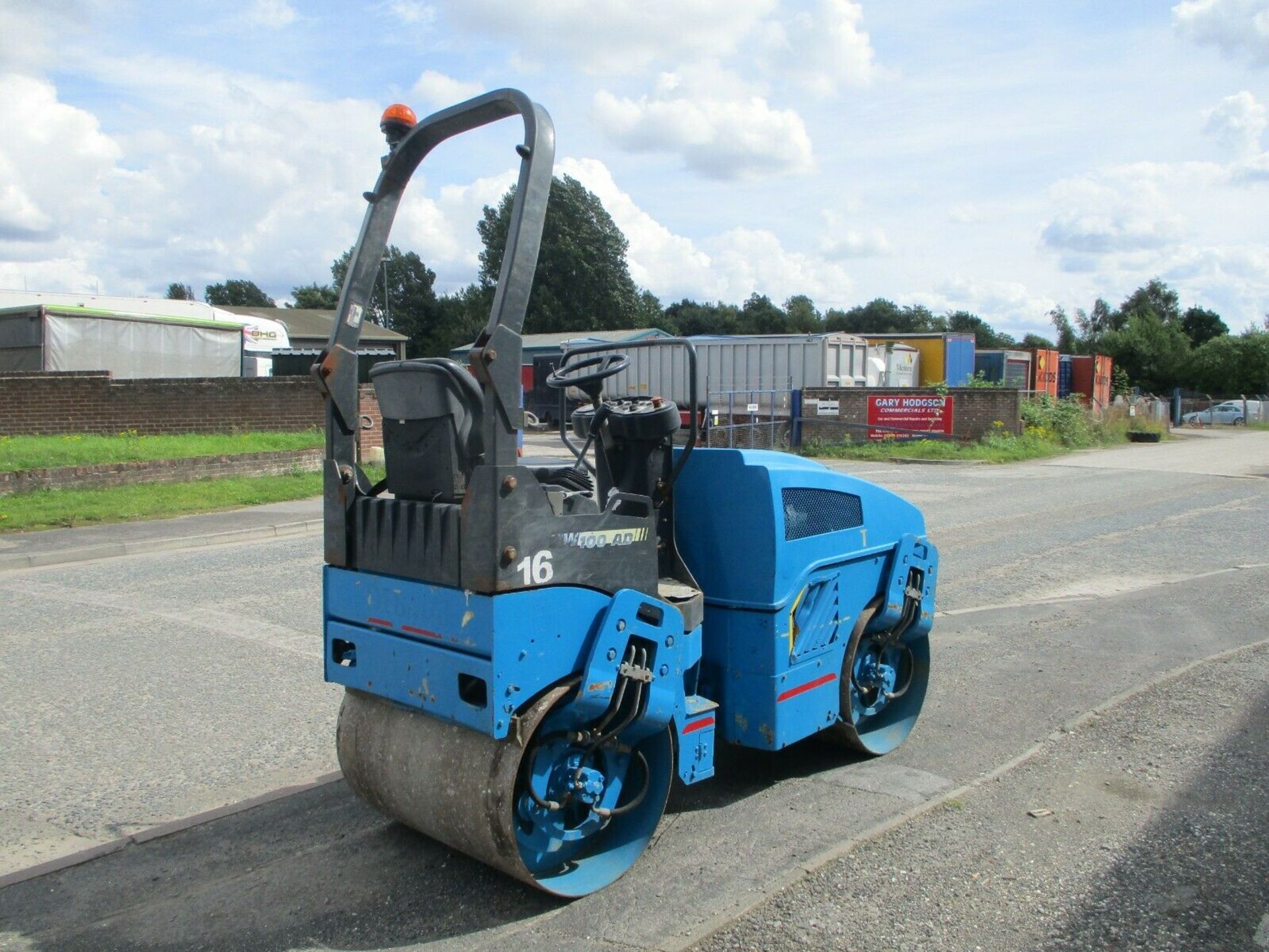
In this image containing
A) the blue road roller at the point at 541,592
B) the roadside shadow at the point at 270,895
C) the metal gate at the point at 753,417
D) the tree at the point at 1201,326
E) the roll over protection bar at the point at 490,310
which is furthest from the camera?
the tree at the point at 1201,326

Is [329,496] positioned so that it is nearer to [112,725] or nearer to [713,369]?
[112,725]

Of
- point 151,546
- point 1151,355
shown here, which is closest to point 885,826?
point 151,546

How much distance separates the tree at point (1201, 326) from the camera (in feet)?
258

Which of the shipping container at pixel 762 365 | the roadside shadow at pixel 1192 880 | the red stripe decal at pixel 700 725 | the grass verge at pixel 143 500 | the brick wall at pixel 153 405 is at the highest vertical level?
the shipping container at pixel 762 365

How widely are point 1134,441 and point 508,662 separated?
114 ft

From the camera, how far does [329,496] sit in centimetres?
402

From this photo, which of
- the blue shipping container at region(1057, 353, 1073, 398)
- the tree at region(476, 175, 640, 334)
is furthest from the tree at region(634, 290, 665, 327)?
the blue shipping container at region(1057, 353, 1073, 398)

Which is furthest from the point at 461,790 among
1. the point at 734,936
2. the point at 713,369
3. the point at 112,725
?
the point at 713,369

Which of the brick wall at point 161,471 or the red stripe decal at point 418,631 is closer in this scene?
the red stripe decal at point 418,631

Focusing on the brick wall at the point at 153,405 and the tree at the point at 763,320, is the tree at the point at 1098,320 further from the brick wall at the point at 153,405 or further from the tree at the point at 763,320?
the brick wall at the point at 153,405

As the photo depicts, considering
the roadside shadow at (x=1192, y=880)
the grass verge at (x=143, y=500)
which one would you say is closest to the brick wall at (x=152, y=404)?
the grass verge at (x=143, y=500)

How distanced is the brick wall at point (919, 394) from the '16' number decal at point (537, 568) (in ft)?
84.2

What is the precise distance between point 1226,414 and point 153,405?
46203mm

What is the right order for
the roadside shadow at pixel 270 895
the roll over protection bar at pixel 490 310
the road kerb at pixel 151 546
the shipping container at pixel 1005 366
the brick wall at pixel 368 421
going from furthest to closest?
1. the shipping container at pixel 1005 366
2. the brick wall at pixel 368 421
3. the road kerb at pixel 151 546
4. the roadside shadow at pixel 270 895
5. the roll over protection bar at pixel 490 310
